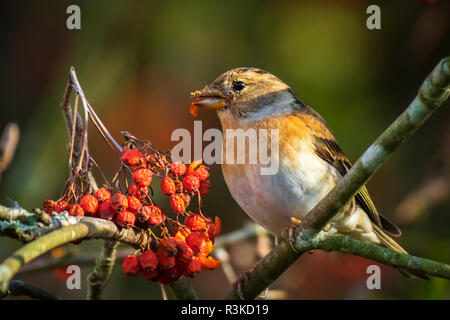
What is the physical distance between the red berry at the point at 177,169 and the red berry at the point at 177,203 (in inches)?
3.2

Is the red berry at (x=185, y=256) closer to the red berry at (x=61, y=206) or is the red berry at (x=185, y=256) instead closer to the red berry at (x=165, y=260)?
the red berry at (x=165, y=260)

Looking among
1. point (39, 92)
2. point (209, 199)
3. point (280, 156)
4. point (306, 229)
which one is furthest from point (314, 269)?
point (39, 92)

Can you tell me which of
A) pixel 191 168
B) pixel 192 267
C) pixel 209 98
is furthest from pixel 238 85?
pixel 192 267

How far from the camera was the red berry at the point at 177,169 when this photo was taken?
6.72ft

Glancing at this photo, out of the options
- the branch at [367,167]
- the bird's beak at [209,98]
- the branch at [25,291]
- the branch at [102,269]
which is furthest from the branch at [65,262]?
the branch at [367,167]

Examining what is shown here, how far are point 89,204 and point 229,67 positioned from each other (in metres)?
2.84

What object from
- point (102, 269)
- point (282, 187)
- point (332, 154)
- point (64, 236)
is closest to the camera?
point (64, 236)

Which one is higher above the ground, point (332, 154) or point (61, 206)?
point (61, 206)

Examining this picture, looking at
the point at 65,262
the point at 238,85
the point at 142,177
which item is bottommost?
the point at 65,262

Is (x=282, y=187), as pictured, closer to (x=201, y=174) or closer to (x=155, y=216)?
(x=201, y=174)

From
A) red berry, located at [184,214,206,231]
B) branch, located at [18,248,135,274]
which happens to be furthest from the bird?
red berry, located at [184,214,206,231]

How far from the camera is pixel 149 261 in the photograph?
6.32 ft

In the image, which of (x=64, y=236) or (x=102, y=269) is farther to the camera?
(x=102, y=269)

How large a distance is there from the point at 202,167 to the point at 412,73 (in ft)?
9.45
